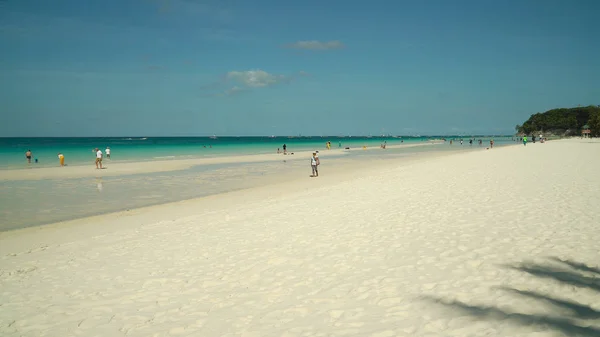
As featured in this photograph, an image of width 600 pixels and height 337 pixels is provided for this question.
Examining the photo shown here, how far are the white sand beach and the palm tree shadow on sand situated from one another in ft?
0.07

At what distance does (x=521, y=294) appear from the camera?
4.79 metres

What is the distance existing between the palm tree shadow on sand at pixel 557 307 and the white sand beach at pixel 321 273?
20 mm

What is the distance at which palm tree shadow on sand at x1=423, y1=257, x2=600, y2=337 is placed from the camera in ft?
12.8

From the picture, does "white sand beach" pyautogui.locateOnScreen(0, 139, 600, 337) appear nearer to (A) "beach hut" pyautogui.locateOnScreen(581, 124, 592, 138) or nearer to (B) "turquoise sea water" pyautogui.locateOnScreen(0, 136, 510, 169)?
(B) "turquoise sea water" pyautogui.locateOnScreen(0, 136, 510, 169)

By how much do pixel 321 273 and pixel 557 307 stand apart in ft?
10.2

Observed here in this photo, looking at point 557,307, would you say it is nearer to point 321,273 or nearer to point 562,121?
point 321,273

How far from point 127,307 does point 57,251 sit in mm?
4138

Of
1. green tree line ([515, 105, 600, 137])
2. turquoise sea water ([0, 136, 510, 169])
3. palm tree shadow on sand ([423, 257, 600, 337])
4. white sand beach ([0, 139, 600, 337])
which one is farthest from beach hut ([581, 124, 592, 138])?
palm tree shadow on sand ([423, 257, 600, 337])

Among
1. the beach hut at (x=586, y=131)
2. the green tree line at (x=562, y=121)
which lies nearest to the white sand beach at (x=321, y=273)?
the beach hut at (x=586, y=131)

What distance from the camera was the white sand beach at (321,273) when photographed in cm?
443

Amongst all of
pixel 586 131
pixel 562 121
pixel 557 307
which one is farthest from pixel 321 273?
pixel 562 121

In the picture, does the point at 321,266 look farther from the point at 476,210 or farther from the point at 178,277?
the point at 476,210

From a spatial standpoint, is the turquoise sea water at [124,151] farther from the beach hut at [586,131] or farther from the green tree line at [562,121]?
the green tree line at [562,121]

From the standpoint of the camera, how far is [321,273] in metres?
6.04
